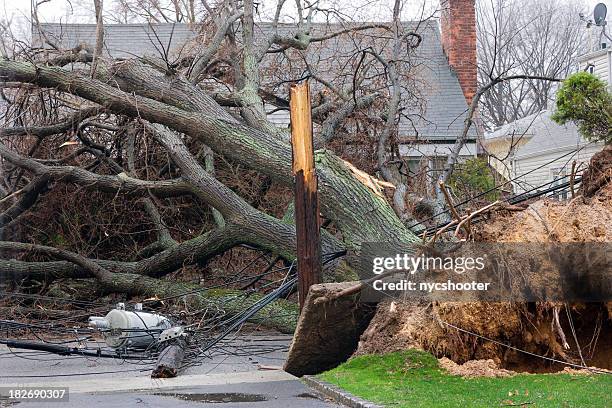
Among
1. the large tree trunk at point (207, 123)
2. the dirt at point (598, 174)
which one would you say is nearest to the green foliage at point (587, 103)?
the large tree trunk at point (207, 123)

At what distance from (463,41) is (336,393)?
20088mm

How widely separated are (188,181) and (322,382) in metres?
5.88

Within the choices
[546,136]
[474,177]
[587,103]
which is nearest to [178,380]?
[587,103]

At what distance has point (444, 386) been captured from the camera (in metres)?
9.44

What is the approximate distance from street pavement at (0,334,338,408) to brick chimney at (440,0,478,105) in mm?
15335

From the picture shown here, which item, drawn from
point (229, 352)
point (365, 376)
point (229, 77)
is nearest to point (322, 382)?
point (365, 376)

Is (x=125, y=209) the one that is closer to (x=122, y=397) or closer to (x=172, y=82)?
(x=172, y=82)

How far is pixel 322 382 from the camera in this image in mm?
10523

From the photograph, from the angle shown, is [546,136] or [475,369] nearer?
[475,369]

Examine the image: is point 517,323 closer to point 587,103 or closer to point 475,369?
point 475,369

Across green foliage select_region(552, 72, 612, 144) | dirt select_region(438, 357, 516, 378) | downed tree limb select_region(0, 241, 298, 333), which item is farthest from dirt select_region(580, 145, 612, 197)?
green foliage select_region(552, 72, 612, 144)

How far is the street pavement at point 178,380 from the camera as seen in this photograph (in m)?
9.82

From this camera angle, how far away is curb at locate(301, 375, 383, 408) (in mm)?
8954

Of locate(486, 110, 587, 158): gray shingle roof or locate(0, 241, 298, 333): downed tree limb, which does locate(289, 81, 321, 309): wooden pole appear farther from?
locate(486, 110, 587, 158): gray shingle roof
